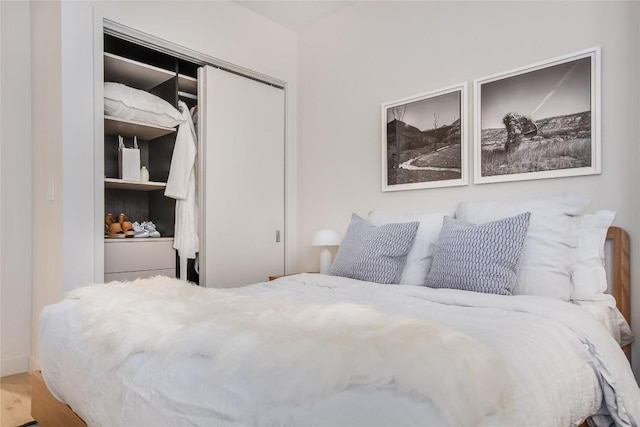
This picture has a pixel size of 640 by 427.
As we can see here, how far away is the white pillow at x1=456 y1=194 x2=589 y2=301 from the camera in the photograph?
1.84 m

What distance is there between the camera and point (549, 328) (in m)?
1.31

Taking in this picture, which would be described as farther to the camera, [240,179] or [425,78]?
Answer: [240,179]

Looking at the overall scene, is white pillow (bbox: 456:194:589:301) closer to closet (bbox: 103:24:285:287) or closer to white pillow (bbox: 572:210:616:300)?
white pillow (bbox: 572:210:616:300)

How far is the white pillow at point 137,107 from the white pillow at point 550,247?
2.46 meters

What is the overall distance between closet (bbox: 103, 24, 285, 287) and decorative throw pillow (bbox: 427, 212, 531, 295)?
5.89 ft

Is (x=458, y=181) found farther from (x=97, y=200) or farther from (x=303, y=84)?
(x=97, y=200)

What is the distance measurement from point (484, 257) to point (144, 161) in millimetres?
2916

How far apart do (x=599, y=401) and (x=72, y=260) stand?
103 inches

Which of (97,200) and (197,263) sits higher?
(97,200)

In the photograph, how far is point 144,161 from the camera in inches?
141

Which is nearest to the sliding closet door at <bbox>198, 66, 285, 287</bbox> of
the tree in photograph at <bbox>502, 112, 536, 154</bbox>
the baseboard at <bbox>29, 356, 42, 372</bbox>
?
the baseboard at <bbox>29, 356, 42, 372</bbox>

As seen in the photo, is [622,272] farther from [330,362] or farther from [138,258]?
[138,258]

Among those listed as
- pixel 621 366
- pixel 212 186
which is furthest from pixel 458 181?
pixel 212 186

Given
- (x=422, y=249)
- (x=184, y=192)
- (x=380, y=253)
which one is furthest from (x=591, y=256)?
(x=184, y=192)
